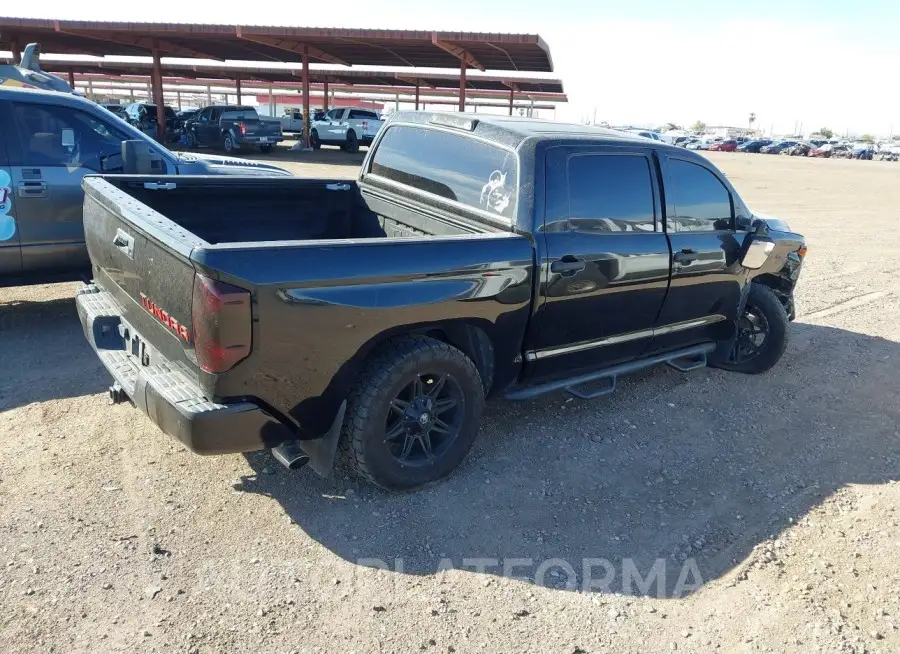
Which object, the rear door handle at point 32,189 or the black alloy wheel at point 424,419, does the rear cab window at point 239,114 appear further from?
the black alloy wheel at point 424,419

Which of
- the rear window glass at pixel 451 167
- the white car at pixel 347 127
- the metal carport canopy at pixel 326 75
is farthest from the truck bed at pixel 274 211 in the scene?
the metal carport canopy at pixel 326 75

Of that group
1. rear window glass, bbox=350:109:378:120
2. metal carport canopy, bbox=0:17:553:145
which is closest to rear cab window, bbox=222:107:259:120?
metal carport canopy, bbox=0:17:553:145

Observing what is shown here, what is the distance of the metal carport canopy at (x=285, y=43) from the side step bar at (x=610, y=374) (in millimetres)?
18377

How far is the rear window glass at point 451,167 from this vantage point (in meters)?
3.96

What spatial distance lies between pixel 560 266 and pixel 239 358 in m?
1.82

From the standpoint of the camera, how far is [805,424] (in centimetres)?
486

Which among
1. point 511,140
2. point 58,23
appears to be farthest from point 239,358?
point 58,23

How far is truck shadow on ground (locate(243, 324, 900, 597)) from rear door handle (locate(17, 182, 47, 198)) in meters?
3.29

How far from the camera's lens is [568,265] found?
3885 millimetres

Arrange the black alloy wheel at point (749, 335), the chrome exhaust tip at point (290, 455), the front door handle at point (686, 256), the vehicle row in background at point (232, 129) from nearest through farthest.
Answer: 1. the chrome exhaust tip at point (290, 455)
2. the front door handle at point (686, 256)
3. the black alloy wheel at point (749, 335)
4. the vehicle row in background at point (232, 129)

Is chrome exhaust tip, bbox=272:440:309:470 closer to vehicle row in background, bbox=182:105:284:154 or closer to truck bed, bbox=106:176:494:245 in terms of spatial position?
truck bed, bbox=106:176:494:245

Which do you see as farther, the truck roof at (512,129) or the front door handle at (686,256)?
the front door handle at (686,256)

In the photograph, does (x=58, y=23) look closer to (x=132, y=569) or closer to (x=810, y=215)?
(x=810, y=215)

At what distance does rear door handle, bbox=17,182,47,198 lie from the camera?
18.2ft
